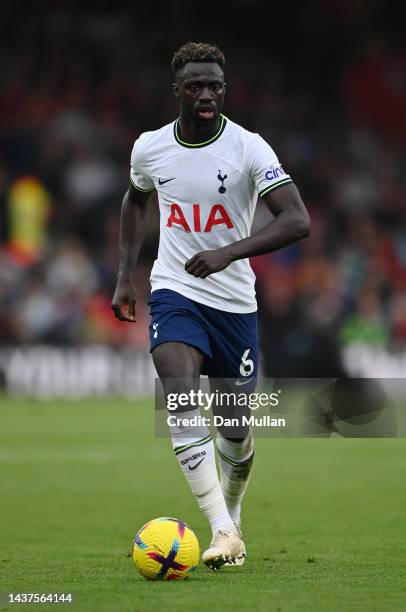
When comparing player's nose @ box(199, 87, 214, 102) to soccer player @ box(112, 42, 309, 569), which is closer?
soccer player @ box(112, 42, 309, 569)

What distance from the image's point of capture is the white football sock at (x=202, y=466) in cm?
616

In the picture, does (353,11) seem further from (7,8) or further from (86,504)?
(86,504)

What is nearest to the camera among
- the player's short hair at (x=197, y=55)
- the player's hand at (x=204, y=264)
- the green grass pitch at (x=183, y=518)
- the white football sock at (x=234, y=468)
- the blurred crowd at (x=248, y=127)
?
the green grass pitch at (x=183, y=518)

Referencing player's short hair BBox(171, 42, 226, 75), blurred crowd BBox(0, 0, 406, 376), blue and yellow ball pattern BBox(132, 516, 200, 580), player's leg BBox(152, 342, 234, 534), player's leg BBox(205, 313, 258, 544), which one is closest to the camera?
blue and yellow ball pattern BBox(132, 516, 200, 580)

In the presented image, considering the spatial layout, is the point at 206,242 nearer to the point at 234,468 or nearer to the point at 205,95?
the point at 205,95

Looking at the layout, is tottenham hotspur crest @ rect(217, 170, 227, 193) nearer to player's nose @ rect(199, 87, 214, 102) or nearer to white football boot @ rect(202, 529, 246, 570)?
player's nose @ rect(199, 87, 214, 102)

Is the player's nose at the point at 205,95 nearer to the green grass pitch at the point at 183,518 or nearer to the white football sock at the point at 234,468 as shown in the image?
the white football sock at the point at 234,468

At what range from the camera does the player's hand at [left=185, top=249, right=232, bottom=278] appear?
5961mm

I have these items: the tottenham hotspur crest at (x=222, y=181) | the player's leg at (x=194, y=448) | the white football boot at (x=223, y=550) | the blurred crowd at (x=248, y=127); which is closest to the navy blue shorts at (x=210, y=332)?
the player's leg at (x=194, y=448)

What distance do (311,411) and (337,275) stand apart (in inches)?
405

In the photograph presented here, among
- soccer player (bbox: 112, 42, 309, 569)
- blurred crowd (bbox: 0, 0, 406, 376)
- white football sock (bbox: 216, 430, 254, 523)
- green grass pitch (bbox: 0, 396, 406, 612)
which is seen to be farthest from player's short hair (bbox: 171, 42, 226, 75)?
blurred crowd (bbox: 0, 0, 406, 376)

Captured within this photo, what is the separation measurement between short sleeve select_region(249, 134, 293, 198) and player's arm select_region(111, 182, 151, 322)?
0.80 metres

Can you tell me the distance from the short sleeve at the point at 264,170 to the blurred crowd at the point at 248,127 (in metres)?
11.3

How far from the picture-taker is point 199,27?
979 inches
